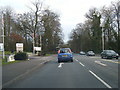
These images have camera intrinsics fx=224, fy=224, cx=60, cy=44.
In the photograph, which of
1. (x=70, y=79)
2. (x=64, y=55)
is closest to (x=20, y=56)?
(x=64, y=55)

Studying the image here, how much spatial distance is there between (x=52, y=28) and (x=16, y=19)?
37.3 ft

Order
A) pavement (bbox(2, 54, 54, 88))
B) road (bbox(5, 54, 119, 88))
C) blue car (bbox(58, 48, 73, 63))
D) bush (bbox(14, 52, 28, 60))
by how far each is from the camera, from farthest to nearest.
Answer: bush (bbox(14, 52, 28, 60)) → blue car (bbox(58, 48, 73, 63)) → pavement (bbox(2, 54, 54, 88)) → road (bbox(5, 54, 119, 88))

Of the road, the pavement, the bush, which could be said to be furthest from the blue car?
the road

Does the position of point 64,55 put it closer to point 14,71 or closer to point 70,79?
point 14,71

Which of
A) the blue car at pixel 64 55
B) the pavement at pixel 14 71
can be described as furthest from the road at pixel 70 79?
the blue car at pixel 64 55

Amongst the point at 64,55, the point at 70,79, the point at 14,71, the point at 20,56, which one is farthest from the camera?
the point at 20,56

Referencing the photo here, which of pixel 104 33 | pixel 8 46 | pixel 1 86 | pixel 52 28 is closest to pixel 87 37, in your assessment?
pixel 104 33

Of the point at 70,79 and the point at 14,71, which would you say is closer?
the point at 70,79

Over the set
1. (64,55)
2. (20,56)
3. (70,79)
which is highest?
(64,55)

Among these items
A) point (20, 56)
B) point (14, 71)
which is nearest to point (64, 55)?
point (20, 56)

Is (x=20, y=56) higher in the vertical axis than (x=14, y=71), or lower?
higher

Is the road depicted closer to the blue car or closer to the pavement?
the pavement

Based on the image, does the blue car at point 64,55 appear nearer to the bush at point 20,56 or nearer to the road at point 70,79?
the bush at point 20,56

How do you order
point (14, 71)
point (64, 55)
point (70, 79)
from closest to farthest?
point (70, 79) < point (14, 71) < point (64, 55)
